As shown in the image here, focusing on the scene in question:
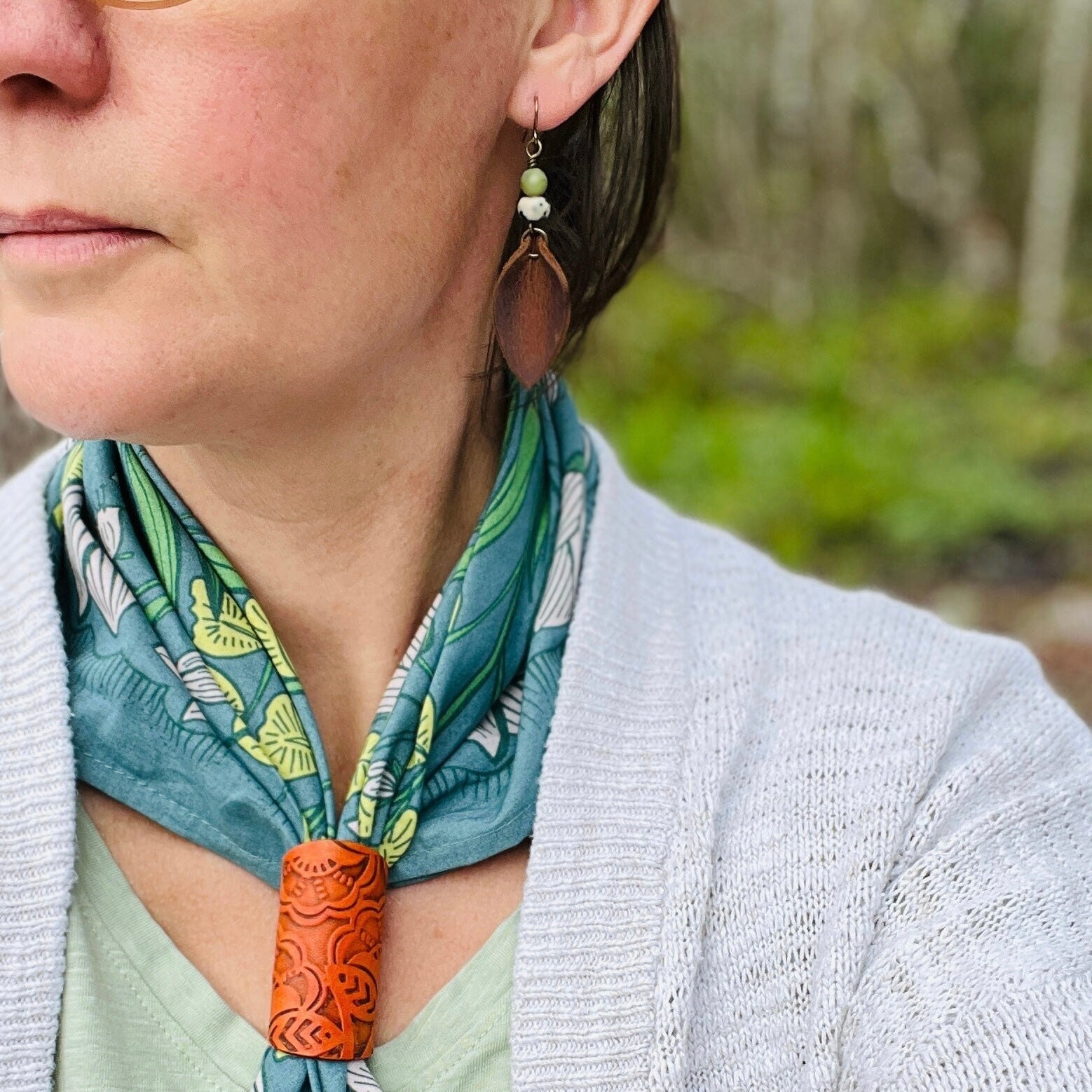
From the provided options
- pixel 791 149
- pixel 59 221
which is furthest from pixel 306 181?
pixel 791 149

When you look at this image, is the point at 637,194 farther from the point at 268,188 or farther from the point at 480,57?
the point at 268,188

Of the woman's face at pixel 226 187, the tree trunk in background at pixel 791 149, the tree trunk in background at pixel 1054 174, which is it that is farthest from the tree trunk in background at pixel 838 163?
the woman's face at pixel 226 187

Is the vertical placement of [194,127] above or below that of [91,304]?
above

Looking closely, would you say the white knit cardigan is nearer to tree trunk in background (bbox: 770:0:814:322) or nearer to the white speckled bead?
the white speckled bead

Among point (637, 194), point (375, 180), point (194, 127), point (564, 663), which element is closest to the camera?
point (194, 127)

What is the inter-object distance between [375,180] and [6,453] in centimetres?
144

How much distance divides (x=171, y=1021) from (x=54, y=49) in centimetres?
98

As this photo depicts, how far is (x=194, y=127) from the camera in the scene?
4.03 ft

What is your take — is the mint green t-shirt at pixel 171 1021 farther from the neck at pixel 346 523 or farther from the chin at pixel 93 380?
the chin at pixel 93 380

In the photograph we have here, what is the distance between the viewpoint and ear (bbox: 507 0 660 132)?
1550mm

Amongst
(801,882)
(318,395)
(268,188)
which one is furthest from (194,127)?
(801,882)

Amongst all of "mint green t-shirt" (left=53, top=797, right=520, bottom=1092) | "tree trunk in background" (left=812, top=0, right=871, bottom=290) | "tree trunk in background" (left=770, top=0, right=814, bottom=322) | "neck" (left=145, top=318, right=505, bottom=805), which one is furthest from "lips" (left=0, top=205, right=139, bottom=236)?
"tree trunk in background" (left=812, top=0, right=871, bottom=290)

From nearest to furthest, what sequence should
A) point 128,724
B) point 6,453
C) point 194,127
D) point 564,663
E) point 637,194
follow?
point 194,127 < point 128,724 < point 564,663 < point 637,194 < point 6,453

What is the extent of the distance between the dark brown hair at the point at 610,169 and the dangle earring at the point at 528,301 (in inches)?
1.6
